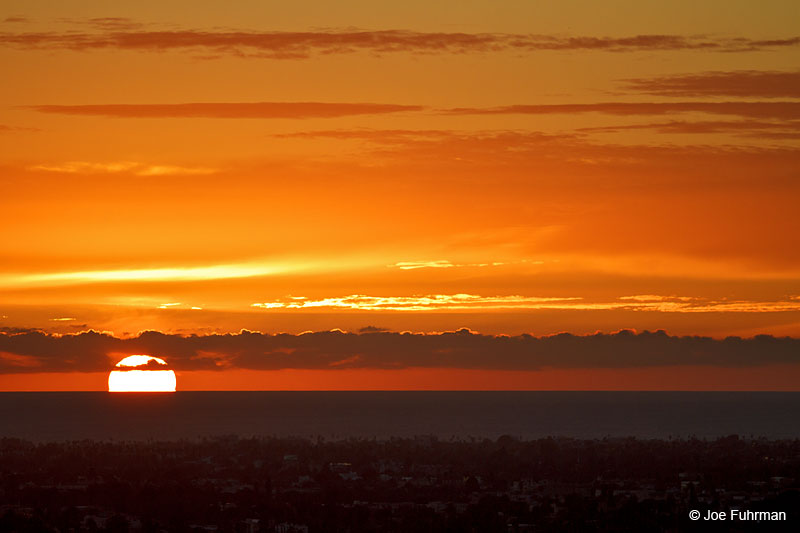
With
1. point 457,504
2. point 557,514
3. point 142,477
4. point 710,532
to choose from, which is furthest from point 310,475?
point 710,532

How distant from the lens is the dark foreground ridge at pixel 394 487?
79312 mm

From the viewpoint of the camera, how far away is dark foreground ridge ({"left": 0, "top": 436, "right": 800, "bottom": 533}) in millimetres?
79312

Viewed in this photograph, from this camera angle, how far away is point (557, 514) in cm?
8350

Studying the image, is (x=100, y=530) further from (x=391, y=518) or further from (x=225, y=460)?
(x=225, y=460)
